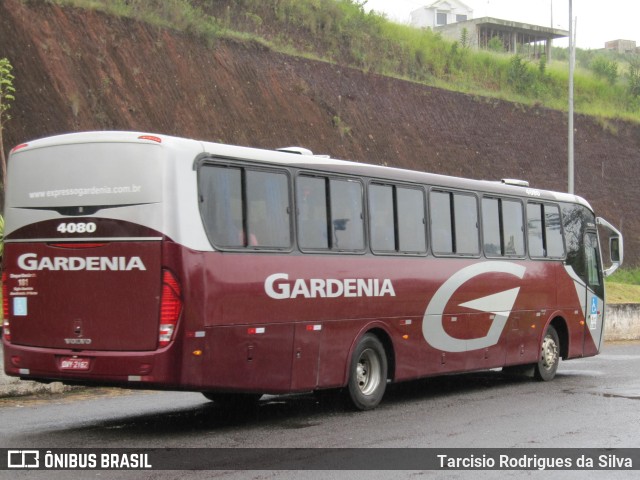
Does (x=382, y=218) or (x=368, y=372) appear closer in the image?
(x=368, y=372)

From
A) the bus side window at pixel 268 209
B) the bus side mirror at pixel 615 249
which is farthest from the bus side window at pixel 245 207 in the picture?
the bus side mirror at pixel 615 249

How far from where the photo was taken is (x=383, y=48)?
44.4m

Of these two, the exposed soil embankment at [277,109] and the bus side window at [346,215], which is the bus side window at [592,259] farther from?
the exposed soil embankment at [277,109]

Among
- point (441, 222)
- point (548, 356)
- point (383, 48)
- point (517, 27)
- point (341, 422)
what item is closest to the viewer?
point (341, 422)

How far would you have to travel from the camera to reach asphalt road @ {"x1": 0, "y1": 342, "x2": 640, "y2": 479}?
10344 millimetres

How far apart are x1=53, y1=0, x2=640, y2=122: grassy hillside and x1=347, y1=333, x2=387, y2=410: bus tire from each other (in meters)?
18.2

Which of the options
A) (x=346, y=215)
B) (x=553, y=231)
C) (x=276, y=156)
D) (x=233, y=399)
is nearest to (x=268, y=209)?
(x=276, y=156)

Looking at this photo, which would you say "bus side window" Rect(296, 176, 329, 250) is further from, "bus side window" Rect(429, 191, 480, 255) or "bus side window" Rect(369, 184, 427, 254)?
"bus side window" Rect(429, 191, 480, 255)

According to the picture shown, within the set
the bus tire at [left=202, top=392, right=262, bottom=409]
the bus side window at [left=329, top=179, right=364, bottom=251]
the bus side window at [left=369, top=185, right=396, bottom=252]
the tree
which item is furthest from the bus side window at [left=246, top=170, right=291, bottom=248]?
the tree

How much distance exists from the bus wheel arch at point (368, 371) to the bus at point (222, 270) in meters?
0.02

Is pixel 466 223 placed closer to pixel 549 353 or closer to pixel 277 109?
pixel 549 353

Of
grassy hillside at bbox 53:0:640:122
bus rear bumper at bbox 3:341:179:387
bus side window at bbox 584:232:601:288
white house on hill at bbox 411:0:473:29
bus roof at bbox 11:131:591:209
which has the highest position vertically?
white house on hill at bbox 411:0:473:29

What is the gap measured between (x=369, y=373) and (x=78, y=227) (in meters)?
4.50

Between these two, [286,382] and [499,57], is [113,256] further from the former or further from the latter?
[499,57]
